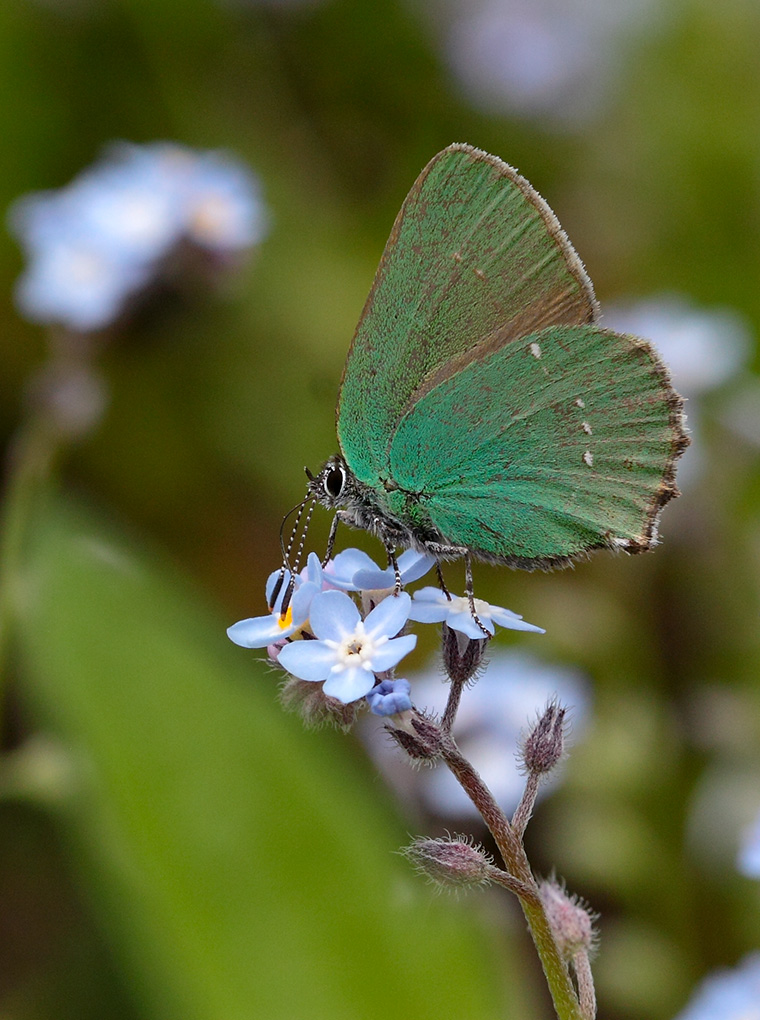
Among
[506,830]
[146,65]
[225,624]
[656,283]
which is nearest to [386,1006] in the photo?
[506,830]

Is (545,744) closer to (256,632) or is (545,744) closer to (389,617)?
(389,617)

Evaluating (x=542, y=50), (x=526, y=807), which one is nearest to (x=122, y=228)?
(x=526, y=807)

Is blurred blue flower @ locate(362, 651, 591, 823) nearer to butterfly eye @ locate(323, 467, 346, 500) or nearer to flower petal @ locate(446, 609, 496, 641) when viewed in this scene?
butterfly eye @ locate(323, 467, 346, 500)

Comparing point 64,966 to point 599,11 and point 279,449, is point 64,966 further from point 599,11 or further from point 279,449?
point 599,11

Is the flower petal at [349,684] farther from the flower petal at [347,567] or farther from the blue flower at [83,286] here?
the blue flower at [83,286]

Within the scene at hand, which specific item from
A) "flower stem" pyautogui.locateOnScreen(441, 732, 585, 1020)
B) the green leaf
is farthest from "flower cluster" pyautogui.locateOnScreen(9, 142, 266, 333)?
"flower stem" pyautogui.locateOnScreen(441, 732, 585, 1020)
